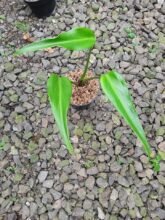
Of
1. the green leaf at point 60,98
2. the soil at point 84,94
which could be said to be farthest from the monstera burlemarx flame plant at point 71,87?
the soil at point 84,94

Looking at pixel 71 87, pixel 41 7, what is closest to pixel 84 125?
pixel 71 87

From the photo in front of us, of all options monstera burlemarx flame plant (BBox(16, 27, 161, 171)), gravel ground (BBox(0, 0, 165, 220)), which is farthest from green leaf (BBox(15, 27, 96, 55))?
gravel ground (BBox(0, 0, 165, 220))

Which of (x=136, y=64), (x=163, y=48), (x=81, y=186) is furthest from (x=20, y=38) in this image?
Answer: (x=81, y=186)

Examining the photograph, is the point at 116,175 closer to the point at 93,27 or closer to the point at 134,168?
the point at 134,168

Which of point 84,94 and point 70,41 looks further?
point 84,94

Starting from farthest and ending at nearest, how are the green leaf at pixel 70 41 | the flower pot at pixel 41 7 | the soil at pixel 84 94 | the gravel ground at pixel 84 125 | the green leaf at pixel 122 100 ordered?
the flower pot at pixel 41 7
the soil at pixel 84 94
the gravel ground at pixel 84 125
the green leaf at pixel 70 41
the green leaf at pixel 122 100

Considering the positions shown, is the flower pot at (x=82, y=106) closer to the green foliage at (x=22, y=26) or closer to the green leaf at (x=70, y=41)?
the green leaf at (x=70, y=41)

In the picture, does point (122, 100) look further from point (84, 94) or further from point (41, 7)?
point (41, 7)
